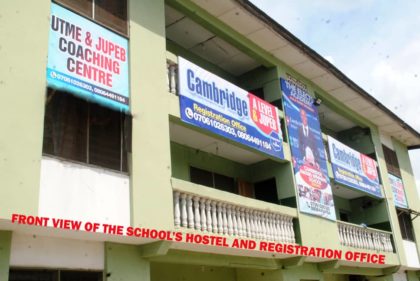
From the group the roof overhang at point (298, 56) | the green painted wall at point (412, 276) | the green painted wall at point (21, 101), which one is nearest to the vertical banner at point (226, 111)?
the roof overhang at point (298, 56)

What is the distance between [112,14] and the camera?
27.3 feet

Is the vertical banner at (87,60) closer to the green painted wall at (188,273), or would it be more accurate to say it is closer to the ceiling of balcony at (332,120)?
the green painted wall at (188,273)

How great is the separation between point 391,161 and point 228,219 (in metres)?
11.3

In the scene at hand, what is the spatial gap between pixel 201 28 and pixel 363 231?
7.58 m

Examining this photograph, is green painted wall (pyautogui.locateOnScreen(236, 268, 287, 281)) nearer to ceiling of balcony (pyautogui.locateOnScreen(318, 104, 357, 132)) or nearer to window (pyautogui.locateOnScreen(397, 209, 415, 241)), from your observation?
ceiling of balcony (pyautogui.locateOnScreen(318, 104, 357, 132))

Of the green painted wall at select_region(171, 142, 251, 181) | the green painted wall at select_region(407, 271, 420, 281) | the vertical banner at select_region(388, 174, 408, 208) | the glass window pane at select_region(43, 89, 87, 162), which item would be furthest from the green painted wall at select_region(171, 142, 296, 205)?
the green painted wall at select_region(407, 271, 420, 281)

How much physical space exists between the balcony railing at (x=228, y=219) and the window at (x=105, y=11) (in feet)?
10.2

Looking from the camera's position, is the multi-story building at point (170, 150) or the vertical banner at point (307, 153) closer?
the multi-story building at point (170, 150)

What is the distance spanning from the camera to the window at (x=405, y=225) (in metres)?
17.1

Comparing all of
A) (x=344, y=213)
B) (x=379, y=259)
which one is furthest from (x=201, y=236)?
(x=344, y=213)

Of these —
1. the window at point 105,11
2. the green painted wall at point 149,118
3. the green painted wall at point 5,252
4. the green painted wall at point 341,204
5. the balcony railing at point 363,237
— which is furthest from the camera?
the green painted wall at point 341,204

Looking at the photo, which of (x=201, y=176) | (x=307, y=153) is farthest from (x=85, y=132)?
(x=307, y=153)

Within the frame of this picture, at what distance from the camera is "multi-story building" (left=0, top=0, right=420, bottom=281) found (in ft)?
21.0

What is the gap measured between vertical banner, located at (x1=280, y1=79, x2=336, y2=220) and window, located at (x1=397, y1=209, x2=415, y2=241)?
5.92 meters
